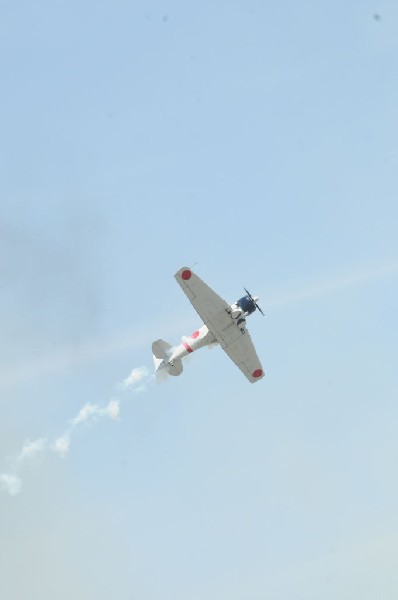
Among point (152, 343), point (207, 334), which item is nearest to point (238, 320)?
point (207, 334)

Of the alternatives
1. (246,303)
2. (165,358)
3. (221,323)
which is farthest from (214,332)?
(165,358)

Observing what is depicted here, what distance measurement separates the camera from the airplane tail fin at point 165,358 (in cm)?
12588

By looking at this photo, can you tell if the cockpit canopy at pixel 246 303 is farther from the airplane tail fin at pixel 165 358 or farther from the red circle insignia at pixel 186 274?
the airplane tail fin at pixel 165 358

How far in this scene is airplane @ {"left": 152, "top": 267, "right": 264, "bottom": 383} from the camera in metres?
117

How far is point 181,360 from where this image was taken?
126 m

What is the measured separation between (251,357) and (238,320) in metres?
7.96

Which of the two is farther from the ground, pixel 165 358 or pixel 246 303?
pixel 165 358

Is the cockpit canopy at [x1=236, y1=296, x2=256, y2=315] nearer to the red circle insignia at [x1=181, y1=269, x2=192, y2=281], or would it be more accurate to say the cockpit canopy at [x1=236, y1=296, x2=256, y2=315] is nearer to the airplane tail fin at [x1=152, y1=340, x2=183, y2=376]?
the red circle insignia at [x1=181, y1=269, x2=192, y2=281]

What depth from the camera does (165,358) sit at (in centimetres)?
12625

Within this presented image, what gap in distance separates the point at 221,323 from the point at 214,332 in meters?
1.88

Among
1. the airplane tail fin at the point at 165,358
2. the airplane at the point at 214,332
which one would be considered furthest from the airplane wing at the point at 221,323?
the airplane tail fin at the point at 165,358

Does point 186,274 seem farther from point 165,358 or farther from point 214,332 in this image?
point 165,358

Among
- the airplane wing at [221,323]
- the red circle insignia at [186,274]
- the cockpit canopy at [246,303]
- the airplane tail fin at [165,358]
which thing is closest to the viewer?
the red circle insignia at [186,274]

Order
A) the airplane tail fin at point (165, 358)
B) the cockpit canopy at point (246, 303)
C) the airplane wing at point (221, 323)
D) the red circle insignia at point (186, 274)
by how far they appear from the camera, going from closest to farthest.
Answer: the red circle insignia at point (186, 274), the airplane wing at point (221, 323), the cockpit canopy at point (246, 303), the airplane tail fin at point (165, 358)
